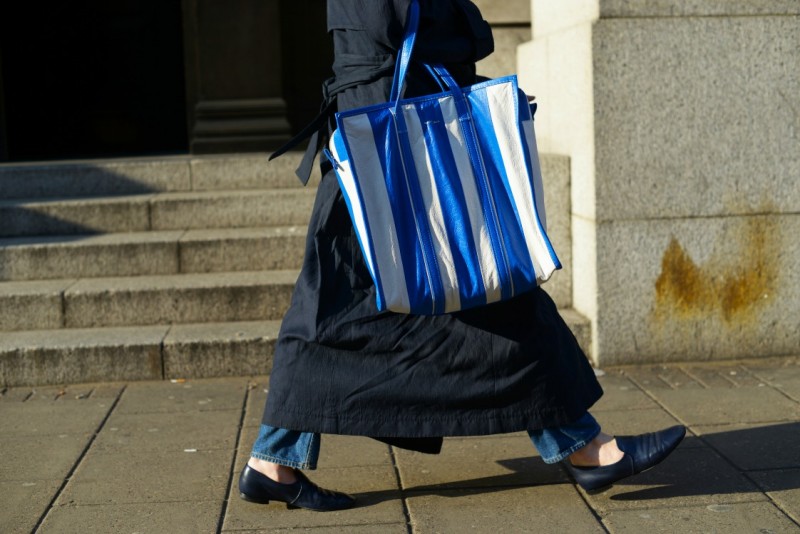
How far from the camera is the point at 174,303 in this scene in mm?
5969

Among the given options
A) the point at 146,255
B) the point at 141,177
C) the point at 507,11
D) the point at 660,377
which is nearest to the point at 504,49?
the point at 507,11

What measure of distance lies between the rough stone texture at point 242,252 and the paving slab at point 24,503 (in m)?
2.41

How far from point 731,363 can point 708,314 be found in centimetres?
27

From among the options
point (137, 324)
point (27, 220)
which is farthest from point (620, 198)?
point (27, 220)

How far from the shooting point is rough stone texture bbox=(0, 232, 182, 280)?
249 inches

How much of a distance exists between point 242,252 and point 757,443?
3175 mm

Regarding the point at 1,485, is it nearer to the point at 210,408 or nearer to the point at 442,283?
the point at 210,408

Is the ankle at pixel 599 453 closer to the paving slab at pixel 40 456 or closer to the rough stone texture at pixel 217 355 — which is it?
the paving slab at pixel 40 456

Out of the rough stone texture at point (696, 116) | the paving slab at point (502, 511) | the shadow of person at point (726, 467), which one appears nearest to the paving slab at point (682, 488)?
the shadow of person at point (726, 467)

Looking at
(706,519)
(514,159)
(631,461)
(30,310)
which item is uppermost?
(514,159)

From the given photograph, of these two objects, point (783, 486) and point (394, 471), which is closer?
point (783, 486)

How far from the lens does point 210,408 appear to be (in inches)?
200

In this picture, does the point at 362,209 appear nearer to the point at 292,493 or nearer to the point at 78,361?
the point at 292,493

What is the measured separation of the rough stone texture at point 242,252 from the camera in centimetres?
641
